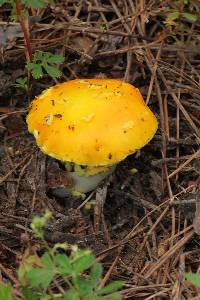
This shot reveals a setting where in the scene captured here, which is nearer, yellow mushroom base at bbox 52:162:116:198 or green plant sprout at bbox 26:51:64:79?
yellow mushroom base at bbox 52:162:116:198

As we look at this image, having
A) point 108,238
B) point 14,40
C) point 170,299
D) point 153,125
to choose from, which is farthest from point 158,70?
point 170,299

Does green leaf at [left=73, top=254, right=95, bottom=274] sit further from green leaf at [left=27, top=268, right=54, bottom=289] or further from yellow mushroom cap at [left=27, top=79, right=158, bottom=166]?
yellow mushroom cap at [left=27, top=79, right=158, bottom=166]

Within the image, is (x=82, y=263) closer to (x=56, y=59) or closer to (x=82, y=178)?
(x=82, y=178)

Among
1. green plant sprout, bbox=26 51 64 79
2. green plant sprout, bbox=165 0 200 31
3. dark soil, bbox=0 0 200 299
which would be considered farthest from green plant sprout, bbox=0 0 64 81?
green plant sprout, bbox=165 0 200 31

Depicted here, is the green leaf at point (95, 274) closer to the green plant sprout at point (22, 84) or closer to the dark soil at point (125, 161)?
the dark soil at point (125, 161)

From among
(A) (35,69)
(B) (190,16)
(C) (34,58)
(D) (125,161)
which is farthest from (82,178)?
(B) (190,16)

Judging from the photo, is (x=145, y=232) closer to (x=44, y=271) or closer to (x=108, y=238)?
(x=108, y=238)

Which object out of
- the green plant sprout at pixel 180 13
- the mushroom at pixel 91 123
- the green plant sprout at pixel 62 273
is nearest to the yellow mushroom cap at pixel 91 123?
the mushroom at pixel 91 123
